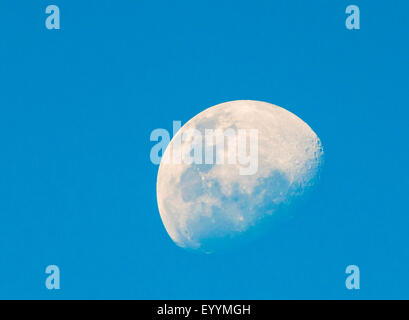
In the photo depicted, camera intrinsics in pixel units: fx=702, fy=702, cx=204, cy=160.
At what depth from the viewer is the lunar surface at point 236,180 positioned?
11.6 metres

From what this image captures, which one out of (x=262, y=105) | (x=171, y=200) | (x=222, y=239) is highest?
(x=262, y=105)

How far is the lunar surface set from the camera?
11586 millimetres

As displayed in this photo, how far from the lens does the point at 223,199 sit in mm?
11625

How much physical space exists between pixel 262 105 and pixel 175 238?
2.87 m

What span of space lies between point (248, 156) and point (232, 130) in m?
0.65

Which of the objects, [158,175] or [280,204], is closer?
[280,204]

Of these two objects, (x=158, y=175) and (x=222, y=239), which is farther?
(x=158, y=175)

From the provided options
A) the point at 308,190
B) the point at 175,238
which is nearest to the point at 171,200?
the point at 175,238

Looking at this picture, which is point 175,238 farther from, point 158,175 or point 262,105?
point 262,105

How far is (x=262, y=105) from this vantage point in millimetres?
12695

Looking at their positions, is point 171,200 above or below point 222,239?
above

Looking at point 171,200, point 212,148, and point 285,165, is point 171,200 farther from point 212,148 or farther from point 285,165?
point 285,165

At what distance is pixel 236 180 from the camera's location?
1161cm

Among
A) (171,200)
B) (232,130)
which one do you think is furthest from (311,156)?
(171,200)
